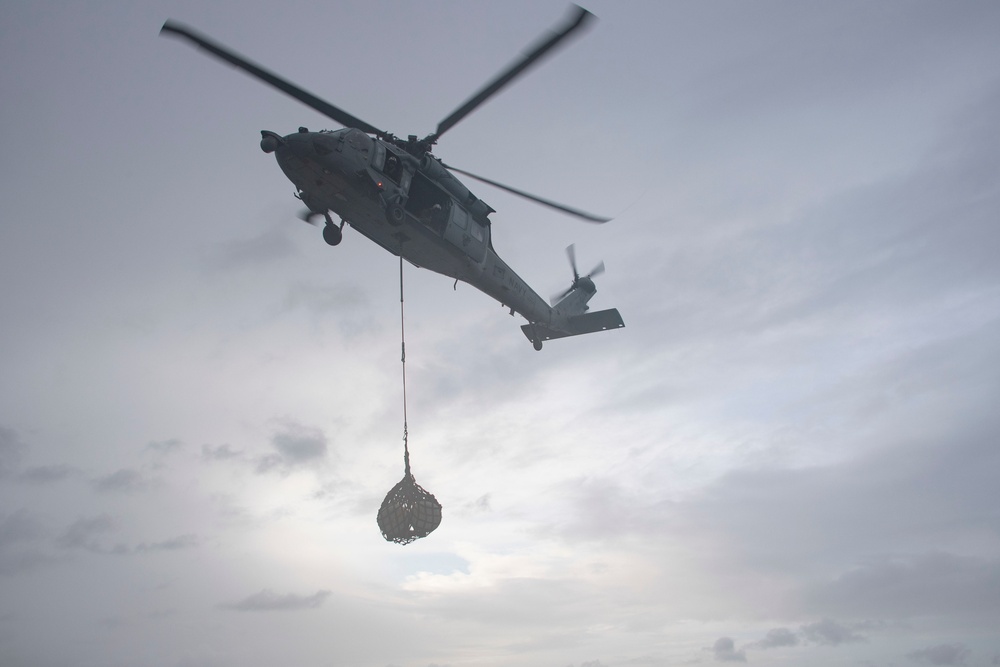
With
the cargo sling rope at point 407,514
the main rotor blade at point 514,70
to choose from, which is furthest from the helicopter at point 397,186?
the cargo sling rope at point 407,514

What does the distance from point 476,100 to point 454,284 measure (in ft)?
23.3

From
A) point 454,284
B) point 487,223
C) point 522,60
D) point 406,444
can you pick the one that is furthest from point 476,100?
point 406,444

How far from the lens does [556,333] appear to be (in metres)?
28.8

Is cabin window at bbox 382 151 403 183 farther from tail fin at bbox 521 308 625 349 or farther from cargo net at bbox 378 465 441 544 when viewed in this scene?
tail fin at bbox 521 308 625 349

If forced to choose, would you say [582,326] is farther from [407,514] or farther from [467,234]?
[407,514]

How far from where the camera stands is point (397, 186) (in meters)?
20.0

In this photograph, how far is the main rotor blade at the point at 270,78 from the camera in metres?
16.7

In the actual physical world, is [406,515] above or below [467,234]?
below

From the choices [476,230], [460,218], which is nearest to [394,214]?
[460,218]

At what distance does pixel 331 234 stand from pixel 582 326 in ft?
39.6

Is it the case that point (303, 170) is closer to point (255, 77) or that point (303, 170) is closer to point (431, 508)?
point (255, 77)

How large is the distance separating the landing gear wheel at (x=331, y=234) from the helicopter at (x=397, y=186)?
0.09 ft

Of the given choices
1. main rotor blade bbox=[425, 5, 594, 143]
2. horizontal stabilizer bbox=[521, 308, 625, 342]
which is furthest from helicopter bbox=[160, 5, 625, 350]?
horizontal stabilizer bbox=[521, 308, 625, 342]

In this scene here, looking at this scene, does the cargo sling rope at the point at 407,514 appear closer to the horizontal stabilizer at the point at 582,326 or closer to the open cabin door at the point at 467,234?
the open cabin door at the point at 467,234
